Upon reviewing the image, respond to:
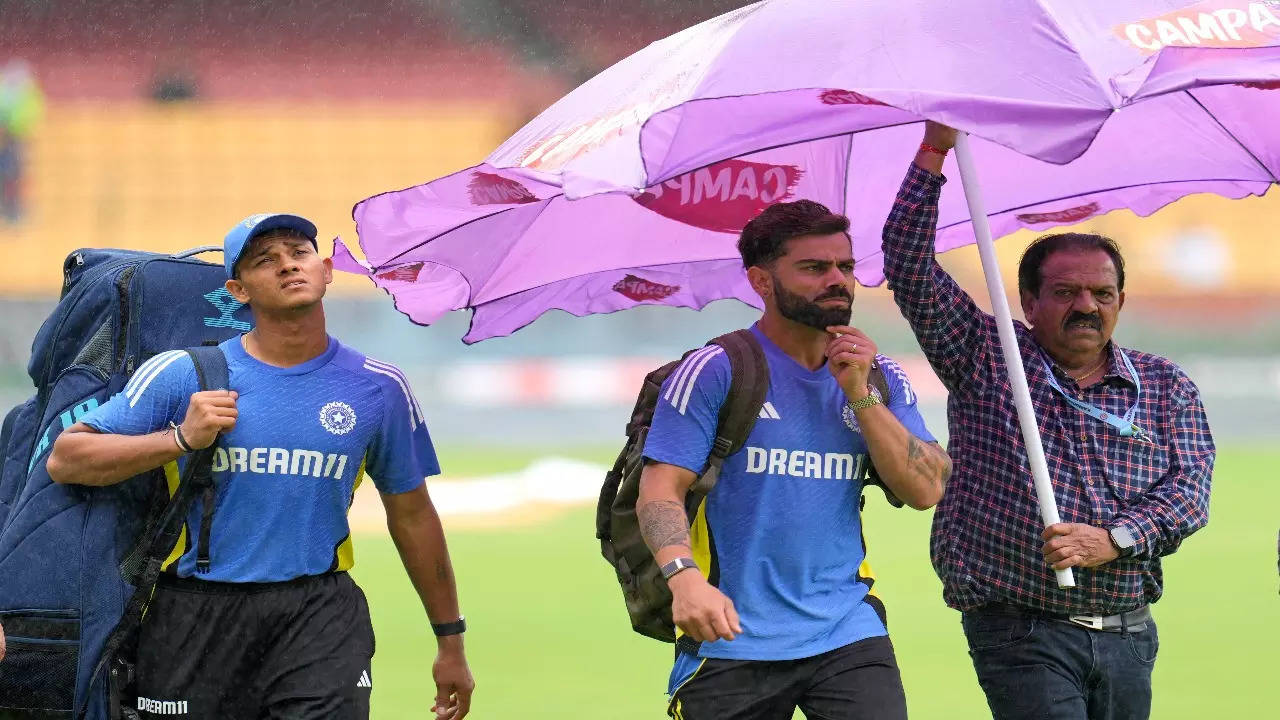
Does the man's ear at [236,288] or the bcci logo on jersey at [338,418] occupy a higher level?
the man's ear at [236,288]

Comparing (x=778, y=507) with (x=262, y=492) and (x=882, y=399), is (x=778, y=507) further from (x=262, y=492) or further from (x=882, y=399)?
(x=262, y=492)

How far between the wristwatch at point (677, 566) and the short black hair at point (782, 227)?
885mm

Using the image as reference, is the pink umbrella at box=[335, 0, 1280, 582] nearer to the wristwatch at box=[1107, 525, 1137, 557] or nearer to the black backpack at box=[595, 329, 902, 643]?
the wristwatch at box=[1107, 525, 1137, 557]

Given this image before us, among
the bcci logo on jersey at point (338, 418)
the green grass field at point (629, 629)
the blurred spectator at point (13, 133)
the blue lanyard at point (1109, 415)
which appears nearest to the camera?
the bcci logo on jersey at point (338, 418)

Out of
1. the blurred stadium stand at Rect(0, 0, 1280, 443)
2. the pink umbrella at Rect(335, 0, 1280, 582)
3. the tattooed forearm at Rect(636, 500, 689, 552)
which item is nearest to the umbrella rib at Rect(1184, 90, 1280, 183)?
the pink umbrella at Rect(335, 0, 1280, 582)

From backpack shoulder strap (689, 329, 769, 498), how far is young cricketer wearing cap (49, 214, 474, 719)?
973 mm

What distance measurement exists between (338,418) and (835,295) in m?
1.38

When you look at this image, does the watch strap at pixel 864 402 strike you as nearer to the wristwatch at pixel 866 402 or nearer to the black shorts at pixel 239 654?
the wristwatch at pixel 866 402

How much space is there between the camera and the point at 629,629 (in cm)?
999

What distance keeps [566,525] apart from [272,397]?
973 centimetres

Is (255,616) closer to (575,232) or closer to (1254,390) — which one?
(575,232)

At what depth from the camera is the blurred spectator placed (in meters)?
27.7

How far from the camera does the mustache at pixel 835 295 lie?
443 centimetres

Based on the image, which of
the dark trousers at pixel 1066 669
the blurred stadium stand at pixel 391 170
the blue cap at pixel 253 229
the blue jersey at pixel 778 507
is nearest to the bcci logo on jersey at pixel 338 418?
the blue cap at pixel 253 229
